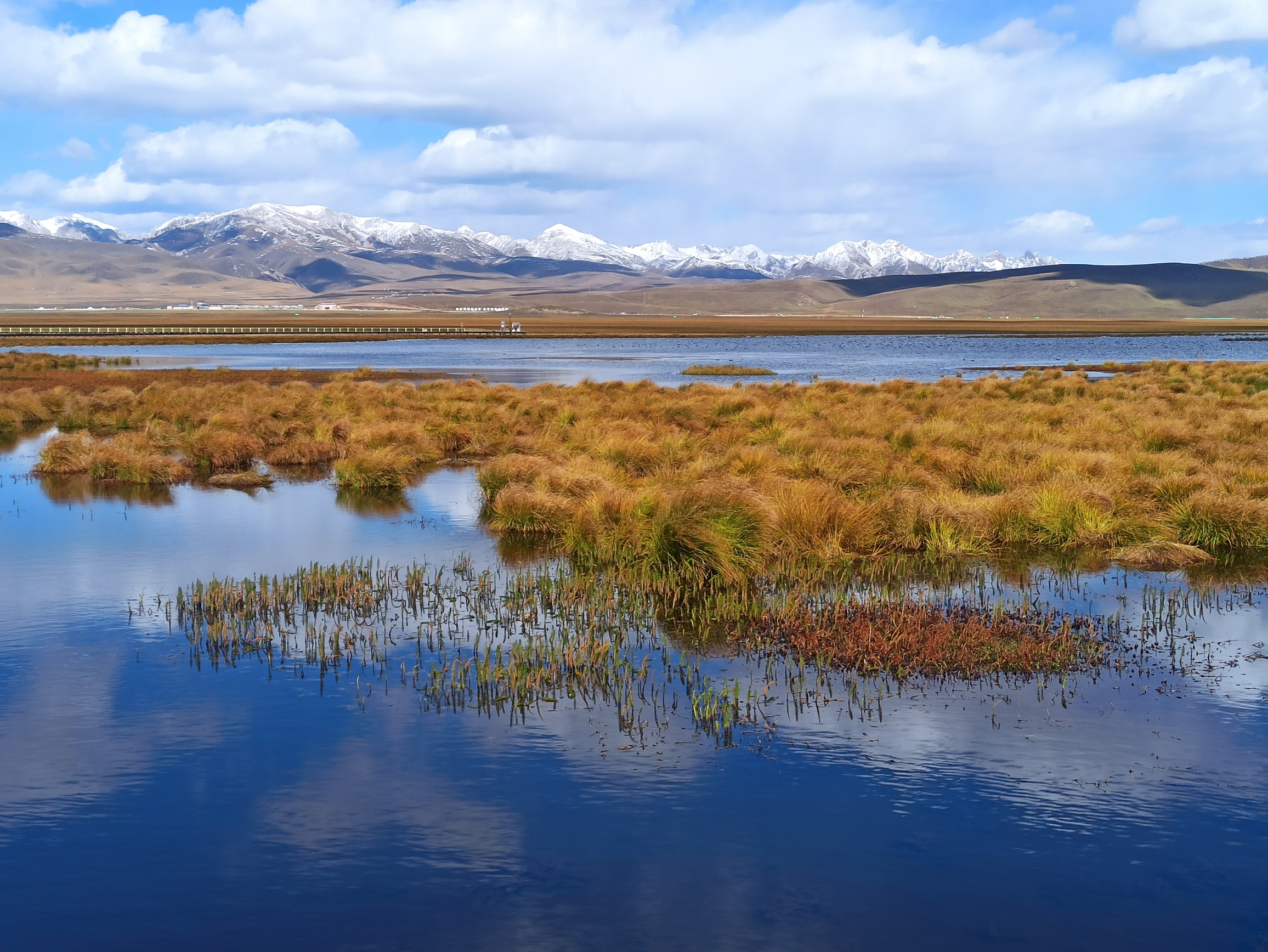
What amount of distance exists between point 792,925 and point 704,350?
10007 centimetres

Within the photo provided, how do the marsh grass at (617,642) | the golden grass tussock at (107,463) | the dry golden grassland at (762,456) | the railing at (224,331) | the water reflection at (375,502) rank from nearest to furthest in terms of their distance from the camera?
the marsh grass at (617,642), the dry golden grassland at (762,456), the water reflection at (375,502), the golden grass tussock at (107,463), the railing at (224,331)

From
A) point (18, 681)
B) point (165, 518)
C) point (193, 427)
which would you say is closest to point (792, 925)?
point (18, 681)

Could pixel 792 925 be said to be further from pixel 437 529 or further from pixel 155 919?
pixel 437 529

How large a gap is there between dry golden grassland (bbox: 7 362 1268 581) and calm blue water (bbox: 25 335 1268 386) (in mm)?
19837

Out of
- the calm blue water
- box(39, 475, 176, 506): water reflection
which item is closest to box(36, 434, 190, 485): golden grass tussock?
box(39, 475, 176, 506): water reflection

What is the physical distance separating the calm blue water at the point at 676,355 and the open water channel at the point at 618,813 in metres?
46.8

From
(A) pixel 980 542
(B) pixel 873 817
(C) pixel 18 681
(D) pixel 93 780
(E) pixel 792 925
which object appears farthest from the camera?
(A) pixel 980 542

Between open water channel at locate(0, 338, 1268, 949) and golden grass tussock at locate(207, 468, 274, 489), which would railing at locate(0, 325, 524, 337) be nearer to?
golden grass tussock at locate(207, 468, 274, 489)

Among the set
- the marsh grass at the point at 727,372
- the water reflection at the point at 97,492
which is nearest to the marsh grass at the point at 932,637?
the water reflection at the point at 97,492

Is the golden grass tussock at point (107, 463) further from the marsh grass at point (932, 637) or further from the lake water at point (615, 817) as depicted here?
the marsh grass at point (932, 637)

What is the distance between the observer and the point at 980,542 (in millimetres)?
18547

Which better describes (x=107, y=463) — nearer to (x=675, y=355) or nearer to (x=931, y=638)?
(x=931, y=638)

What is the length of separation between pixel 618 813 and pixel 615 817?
0.07m

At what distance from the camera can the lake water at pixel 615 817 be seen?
7.39 m
